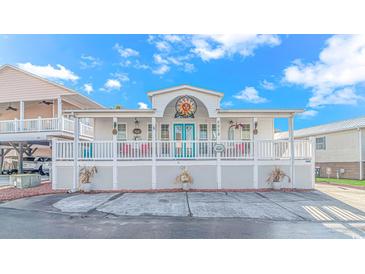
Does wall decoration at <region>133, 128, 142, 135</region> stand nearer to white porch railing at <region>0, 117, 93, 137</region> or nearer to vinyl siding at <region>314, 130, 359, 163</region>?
white porch railing at <region>0, 117, 93, 137</region>

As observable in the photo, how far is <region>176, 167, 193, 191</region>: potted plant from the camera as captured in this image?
1092 centimetres

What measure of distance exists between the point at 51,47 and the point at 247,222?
1390 cm

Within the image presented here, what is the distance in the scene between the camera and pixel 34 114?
1788cm

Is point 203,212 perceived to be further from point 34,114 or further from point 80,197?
point 34,114

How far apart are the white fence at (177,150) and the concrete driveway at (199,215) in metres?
2.14

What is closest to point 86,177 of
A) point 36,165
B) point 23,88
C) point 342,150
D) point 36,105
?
point 23,88

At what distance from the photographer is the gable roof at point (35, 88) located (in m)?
15.4

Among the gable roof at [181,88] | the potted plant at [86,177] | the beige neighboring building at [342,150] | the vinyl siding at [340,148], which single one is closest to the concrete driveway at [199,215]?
the potted plant at [86,177]

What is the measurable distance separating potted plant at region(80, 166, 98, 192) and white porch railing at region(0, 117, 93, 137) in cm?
495

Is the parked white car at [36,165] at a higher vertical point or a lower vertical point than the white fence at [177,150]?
lower

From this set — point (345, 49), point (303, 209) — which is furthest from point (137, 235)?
point (345, 49)

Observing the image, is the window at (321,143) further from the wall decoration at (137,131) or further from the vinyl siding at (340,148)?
the wall decoration at (137,131)

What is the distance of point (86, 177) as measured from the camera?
10977mm

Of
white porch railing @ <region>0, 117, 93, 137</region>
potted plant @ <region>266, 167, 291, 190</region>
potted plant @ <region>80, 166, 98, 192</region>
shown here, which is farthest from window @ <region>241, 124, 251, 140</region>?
white porch railing @ <region>0, 117, 93, 137</region>
